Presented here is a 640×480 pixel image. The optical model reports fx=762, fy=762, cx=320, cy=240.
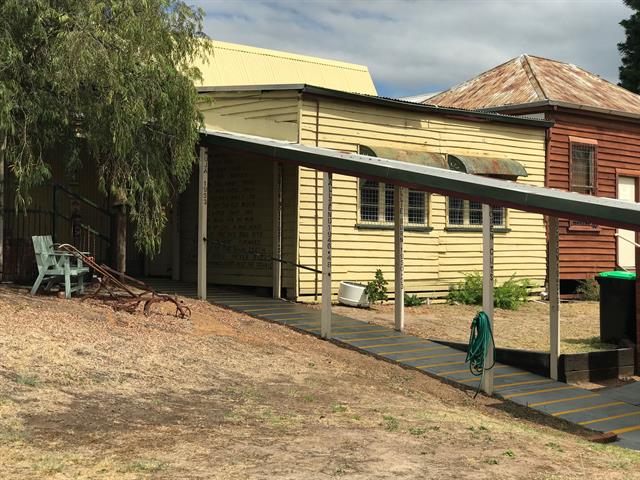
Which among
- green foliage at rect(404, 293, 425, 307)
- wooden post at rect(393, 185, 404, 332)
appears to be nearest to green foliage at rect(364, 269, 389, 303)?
green foliage at rect(404, 293, 425, 307)

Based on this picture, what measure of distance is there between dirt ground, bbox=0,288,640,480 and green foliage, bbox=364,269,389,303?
3.89 metres

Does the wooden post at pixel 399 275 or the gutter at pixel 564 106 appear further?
the gutter at pixel 564 106

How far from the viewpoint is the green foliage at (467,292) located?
1652 centimetres

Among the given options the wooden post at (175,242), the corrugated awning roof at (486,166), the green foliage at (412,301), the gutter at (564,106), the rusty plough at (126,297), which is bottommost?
the green foliage at (412,301)

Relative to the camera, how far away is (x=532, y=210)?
355 inches

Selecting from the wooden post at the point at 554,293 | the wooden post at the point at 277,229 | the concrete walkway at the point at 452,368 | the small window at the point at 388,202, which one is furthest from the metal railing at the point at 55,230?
the wooden post at the point at 554,293

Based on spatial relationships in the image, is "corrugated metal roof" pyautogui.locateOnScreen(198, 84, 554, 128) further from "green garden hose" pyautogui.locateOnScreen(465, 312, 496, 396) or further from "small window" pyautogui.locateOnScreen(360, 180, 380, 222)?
"green garden hose" pyautogui.locateOnScreen(465, 312, 496, 396)

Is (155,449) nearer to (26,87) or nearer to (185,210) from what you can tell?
(26,87)

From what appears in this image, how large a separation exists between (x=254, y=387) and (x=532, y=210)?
3840 mm

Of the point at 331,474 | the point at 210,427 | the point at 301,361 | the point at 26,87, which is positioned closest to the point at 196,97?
the point at 26,87

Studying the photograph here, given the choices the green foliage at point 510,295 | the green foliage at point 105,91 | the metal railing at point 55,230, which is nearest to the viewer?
the green foliage at point 105,91

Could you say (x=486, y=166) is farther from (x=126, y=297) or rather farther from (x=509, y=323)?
(x=126, y=297)

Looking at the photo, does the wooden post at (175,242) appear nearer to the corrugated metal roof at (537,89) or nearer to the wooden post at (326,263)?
the wooden post at (326,263)

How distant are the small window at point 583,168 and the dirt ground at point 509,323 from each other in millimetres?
3611
